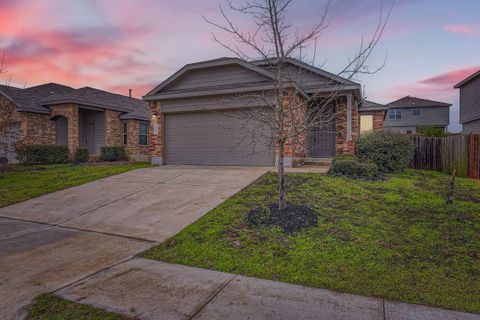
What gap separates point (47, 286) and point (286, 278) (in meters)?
2.83

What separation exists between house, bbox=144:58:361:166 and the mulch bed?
19.7 ft

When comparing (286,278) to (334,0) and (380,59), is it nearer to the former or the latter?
(380,59)

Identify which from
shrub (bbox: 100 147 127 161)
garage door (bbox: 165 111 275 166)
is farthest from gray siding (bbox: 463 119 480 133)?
shrub (bbox: 100 147 127 161)

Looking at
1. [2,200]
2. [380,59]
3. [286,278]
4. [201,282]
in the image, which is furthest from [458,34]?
[2,200]

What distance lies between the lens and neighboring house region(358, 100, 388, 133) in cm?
1488

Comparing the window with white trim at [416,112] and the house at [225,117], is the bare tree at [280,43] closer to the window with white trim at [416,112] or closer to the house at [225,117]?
the house at [225,117]

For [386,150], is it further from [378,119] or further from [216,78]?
[216,78]

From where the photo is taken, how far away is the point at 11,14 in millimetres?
10617

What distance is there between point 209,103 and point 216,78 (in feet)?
4.62

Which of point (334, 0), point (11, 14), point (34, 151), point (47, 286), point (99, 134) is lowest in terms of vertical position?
point (47, 286)

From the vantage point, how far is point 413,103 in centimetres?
3778

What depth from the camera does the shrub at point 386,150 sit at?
10.6 m

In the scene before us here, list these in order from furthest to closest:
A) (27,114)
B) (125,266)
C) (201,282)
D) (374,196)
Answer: (27,114), (374,196), (125,266), (201,282)

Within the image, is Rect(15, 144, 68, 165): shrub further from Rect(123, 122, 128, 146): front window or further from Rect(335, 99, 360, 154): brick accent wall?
Rect(335, 99, 360, 154): brick accent wall
